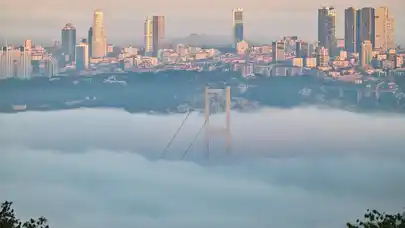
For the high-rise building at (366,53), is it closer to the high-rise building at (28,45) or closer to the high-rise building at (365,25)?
the high-rise building at (365,25)

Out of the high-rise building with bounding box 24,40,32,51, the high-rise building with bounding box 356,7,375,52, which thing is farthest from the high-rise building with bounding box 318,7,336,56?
the high-rise building with bounding box 24,40,32,51

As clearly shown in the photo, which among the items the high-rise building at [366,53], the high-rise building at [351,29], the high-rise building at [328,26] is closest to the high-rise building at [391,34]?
the high-rise building at [366,53]

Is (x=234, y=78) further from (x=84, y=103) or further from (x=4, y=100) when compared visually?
(x=4, y=100)

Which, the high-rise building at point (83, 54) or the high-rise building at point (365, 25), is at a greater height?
the high-rise building at point (365, 25)

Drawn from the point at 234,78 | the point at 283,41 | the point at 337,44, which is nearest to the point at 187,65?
the point at 234,78

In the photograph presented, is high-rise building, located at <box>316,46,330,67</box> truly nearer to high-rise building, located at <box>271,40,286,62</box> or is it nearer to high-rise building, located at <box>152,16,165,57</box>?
high-rise building, located at <box>271,40,286,62</box>
